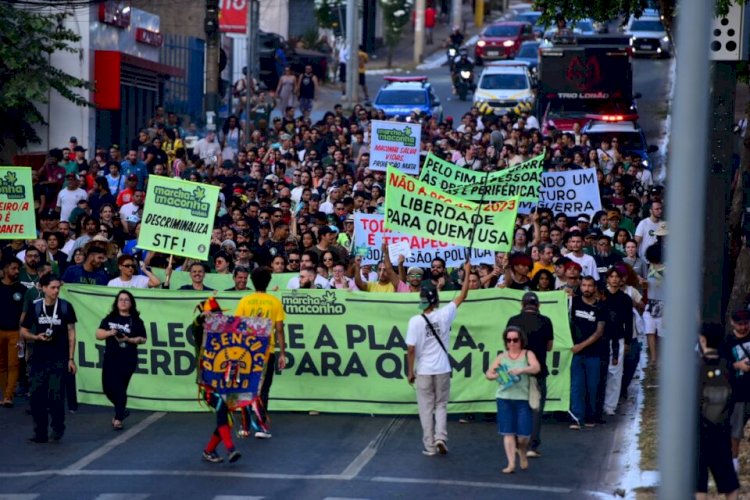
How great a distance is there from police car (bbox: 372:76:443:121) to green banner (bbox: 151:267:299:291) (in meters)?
20.8

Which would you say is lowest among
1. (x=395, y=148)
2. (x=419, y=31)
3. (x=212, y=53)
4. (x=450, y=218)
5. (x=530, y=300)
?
(x=530, y=300)

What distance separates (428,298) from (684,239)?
318 inches

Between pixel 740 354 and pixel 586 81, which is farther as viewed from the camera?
pixel 586 81

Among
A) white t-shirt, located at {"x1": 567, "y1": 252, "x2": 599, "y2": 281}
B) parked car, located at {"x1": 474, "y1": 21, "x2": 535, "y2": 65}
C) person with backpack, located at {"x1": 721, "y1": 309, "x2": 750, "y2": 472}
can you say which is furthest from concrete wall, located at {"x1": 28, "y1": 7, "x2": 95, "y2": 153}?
parked car, located at {"x1": 474, "y1": 21, "x2": 535, "y2": 65}

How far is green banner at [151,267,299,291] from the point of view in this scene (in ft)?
55.7

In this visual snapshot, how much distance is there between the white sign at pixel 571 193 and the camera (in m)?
20.3

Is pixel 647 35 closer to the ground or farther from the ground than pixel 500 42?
farther from the ground

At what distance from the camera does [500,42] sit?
57656 millimetres

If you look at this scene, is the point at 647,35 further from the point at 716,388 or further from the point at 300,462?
the point at 716,388

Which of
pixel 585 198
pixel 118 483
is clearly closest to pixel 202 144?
pixel 585 198

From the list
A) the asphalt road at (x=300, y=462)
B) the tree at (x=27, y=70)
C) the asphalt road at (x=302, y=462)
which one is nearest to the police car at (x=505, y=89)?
the tree at (x=27, y=70)

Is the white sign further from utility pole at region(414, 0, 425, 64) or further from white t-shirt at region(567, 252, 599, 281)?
→ utility pole at region(414, 0, 425, 64)

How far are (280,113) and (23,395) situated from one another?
84.9ft

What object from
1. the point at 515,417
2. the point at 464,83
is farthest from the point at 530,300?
the point at 464,83
